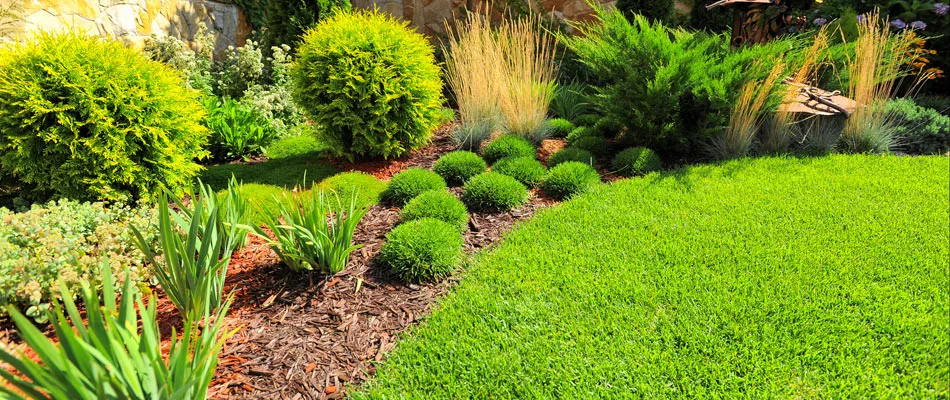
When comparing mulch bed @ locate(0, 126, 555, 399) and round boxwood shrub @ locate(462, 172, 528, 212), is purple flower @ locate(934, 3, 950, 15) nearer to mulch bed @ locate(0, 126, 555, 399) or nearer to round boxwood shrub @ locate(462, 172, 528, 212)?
round boxwood shrub @ locate(462, 172, 528, 212)

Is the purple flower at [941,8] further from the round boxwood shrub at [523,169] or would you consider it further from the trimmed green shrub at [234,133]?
the trimmed green shrub at [234,133]

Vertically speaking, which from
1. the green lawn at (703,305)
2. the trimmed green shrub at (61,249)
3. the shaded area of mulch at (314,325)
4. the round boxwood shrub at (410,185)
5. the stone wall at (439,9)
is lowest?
the green lawn at (703,305)

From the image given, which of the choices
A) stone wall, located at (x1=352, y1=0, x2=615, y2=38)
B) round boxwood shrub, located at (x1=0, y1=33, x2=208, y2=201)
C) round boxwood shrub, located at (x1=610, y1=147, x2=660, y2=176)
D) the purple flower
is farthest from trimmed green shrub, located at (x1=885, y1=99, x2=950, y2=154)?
round boxwood shrub, located at (x1=0, y1=33, x2=208, y2=201)

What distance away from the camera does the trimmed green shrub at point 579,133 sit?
226 inches

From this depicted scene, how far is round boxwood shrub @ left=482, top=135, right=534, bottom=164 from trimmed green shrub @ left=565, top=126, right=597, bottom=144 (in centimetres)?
67

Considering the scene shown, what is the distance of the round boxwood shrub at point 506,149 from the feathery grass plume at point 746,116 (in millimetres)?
1930

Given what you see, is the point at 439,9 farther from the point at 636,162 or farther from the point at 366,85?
the point at 636,162

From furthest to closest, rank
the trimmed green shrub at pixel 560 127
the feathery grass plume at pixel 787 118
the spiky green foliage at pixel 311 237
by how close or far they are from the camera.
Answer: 1. the trimmed green shrub at pixel 560 127
2. the feathery grass plume at pixel 787 118
3. the spiky green foliage at pixel 311 237

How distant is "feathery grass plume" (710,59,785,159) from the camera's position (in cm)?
479

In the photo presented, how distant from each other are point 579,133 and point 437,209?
104 inches

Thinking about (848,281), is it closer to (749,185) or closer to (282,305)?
(749,185)

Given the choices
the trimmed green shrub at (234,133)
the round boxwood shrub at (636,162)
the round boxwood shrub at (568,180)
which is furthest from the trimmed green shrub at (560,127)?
the trimmed green shrub at (234,133)

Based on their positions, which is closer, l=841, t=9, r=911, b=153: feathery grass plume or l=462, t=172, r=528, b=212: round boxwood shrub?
l=462, t=172, r=528, b=212: round boxwood shrub

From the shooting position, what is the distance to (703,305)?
279 cm
